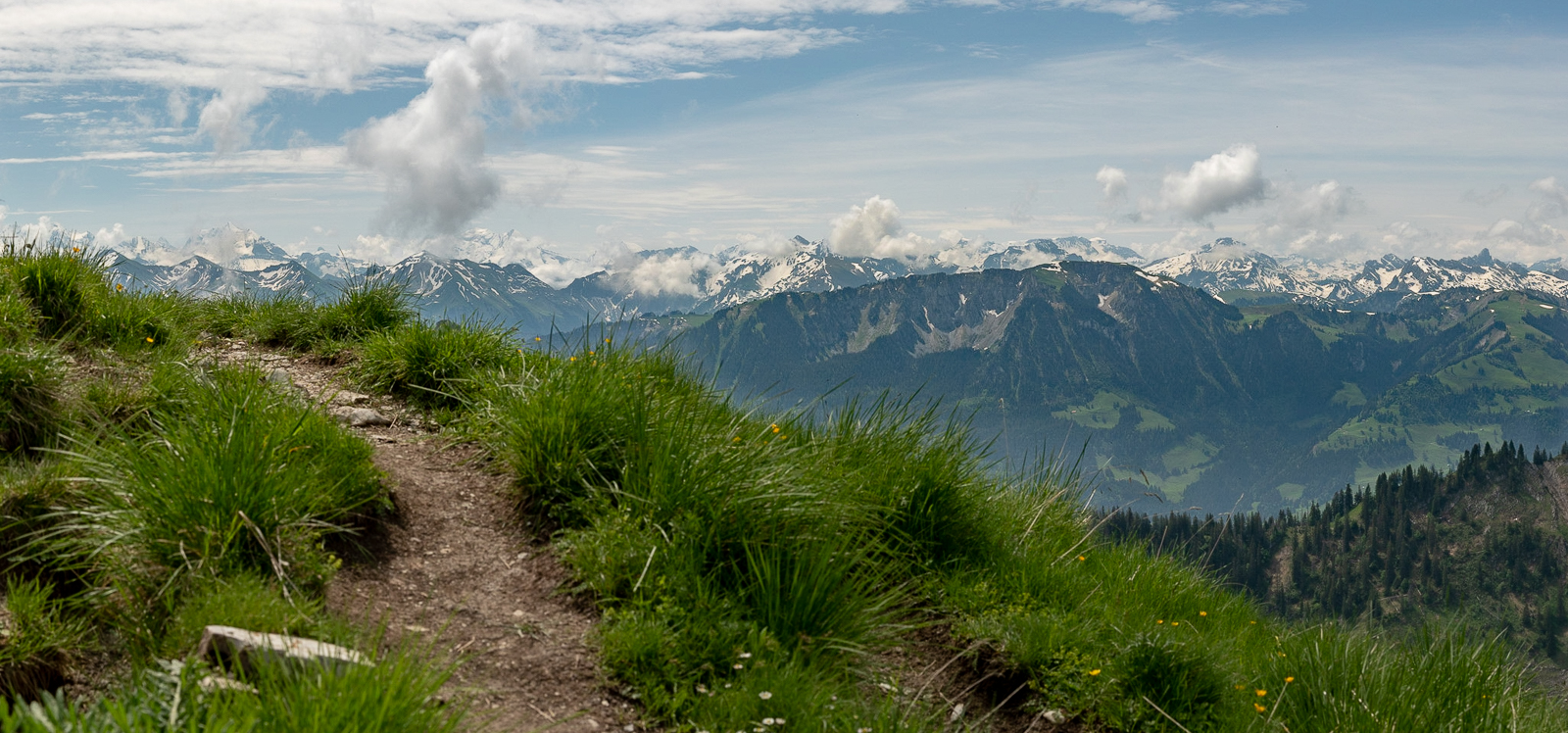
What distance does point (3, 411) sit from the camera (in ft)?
20.8

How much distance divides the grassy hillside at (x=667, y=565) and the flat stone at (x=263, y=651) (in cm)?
14

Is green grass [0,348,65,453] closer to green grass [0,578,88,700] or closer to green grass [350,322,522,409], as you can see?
green grass [0,578,88,700]

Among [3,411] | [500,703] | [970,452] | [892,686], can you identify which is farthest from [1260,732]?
[3,411]

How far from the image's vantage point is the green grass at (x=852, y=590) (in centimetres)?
526

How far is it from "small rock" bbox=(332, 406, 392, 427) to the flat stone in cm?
407

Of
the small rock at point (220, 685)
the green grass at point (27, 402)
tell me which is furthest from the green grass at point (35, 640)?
the green grass at point (27, 402)

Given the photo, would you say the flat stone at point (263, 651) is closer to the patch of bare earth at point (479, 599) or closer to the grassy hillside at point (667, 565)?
the grassy hillside at point (667, 565)

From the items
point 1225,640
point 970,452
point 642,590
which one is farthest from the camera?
point 970,452

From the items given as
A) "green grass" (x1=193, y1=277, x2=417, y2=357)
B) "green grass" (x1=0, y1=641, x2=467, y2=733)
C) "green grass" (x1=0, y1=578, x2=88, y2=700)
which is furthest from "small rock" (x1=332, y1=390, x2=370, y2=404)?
"green grass" (x1=0, y1=641, x2=467, y2=733)

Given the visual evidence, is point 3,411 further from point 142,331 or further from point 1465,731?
point 1465,731

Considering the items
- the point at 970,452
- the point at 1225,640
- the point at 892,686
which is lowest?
the point at 1225,640

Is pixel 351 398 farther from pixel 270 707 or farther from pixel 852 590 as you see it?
pixel 270 707

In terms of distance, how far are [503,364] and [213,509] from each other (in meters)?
4.05

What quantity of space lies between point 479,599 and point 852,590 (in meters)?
2.43
